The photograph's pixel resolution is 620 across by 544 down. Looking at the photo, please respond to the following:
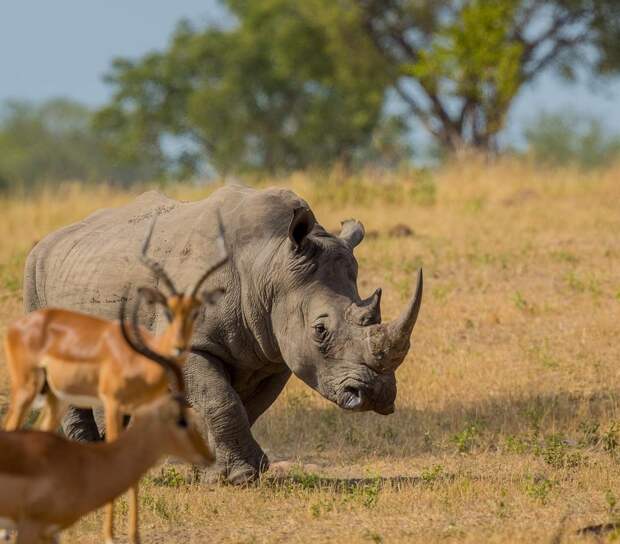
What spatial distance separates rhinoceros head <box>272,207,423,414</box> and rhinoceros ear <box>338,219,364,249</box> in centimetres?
2

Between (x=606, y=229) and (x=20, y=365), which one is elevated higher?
(x=606, y=229)

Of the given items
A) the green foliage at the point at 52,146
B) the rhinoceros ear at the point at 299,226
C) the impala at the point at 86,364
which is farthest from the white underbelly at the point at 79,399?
the green foliage at the point at 52,146

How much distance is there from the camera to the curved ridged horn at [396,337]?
7.77 m

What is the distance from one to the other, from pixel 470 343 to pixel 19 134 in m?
80.7

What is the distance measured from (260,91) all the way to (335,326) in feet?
125

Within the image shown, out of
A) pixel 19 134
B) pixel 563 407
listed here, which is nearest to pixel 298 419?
pixel 563 407

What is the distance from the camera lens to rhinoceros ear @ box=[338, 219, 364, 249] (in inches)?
353

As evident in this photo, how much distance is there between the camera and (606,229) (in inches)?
678

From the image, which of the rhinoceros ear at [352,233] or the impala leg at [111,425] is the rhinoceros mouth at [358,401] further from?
the impala leg at [111,425]

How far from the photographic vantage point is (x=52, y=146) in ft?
293

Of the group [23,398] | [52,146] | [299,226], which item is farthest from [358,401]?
[52,146]

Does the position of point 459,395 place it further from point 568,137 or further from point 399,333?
point 568,137

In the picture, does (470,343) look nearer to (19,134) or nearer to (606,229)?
(606,229)

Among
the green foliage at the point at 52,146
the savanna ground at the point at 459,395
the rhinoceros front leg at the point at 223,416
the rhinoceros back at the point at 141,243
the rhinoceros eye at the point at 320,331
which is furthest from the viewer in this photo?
the green foliage at the point at 52,146
